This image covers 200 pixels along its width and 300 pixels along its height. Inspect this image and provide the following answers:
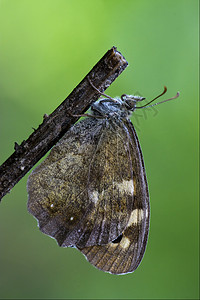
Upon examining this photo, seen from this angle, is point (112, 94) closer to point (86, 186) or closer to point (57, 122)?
point (86, 186)

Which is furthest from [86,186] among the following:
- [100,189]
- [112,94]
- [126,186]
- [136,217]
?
[112,94]

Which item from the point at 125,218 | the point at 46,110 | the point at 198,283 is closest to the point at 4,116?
the point at 46,110

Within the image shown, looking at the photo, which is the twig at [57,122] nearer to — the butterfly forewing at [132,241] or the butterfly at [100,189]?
the butterfly at [100,189]

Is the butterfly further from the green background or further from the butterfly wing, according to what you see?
the green background

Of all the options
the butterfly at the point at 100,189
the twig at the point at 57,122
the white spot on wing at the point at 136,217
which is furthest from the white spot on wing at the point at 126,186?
the twig at the point at 57,122

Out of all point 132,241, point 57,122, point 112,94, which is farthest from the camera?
point 112,94

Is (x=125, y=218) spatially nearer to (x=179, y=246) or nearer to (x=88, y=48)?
(x=179, y=246)

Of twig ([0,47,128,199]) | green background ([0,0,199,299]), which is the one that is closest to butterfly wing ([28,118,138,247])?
twig ([0,47,128,199])
